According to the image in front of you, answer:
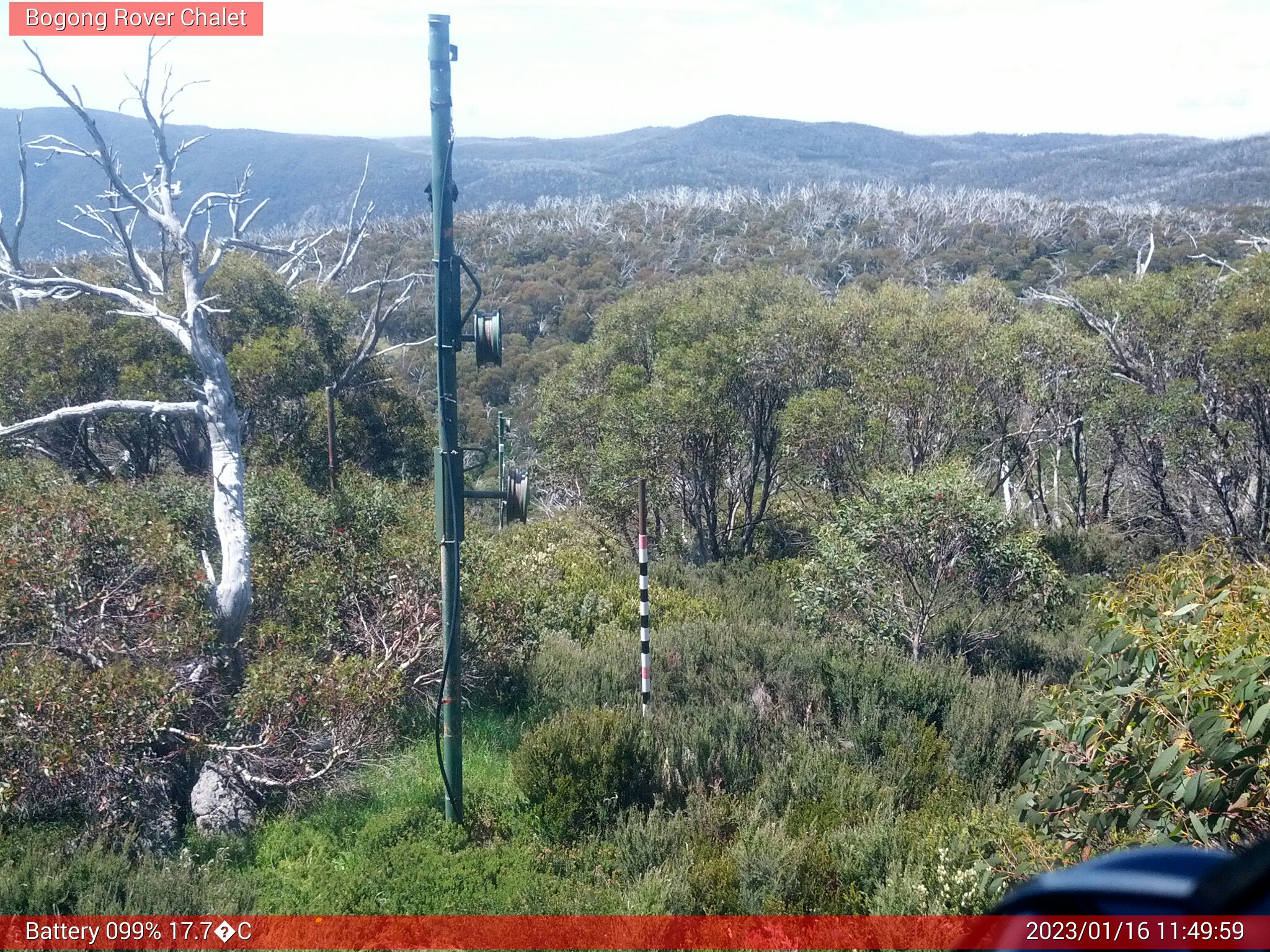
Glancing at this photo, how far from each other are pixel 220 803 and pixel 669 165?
122 m

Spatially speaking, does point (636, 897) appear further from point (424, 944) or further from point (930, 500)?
point (930, 500)

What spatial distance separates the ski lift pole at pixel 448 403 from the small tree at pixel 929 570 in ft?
17.6

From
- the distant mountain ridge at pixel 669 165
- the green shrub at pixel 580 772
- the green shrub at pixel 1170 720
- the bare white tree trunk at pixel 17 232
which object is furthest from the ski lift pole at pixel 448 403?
the distant mountain ridge at pixel 669 165

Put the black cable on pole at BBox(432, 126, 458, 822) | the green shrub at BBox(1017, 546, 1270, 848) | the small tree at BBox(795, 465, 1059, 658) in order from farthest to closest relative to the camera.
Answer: the small tree at BBox(795, 465, 1059, 658) → the black cable on pole at BBox(432, 126, 458, 822) → the green shrub at BBox(1017, 546, 1270, 848)

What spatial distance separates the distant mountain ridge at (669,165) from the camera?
7194 centimetres

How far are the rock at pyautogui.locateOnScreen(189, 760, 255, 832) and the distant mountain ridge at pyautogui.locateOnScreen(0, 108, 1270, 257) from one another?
183 ft

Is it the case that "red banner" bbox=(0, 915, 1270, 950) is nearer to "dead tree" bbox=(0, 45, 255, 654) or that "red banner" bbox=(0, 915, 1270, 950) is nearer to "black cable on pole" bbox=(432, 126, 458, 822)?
"black cable on pole" bbox=(432, 126, 458, 822)

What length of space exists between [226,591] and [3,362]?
994 centimetres

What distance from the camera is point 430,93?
5.37 m

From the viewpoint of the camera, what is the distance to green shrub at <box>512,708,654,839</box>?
19.2 ft

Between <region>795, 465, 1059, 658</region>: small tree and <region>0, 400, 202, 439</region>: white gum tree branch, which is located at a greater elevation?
<region>0, 400, 202, 439</region>: white gum tree branch

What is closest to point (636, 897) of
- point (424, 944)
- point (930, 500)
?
point (424, 944)

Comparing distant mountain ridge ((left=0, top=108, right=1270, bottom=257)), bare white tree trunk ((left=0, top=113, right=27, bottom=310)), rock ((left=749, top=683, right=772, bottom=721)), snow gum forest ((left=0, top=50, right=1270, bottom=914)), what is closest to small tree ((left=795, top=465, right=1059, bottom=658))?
snow gum forest ((left=0, top=50, right=1270, bottom=914))

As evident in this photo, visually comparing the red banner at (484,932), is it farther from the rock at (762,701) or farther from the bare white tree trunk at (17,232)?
the bare white tree trunk at (17,232)
